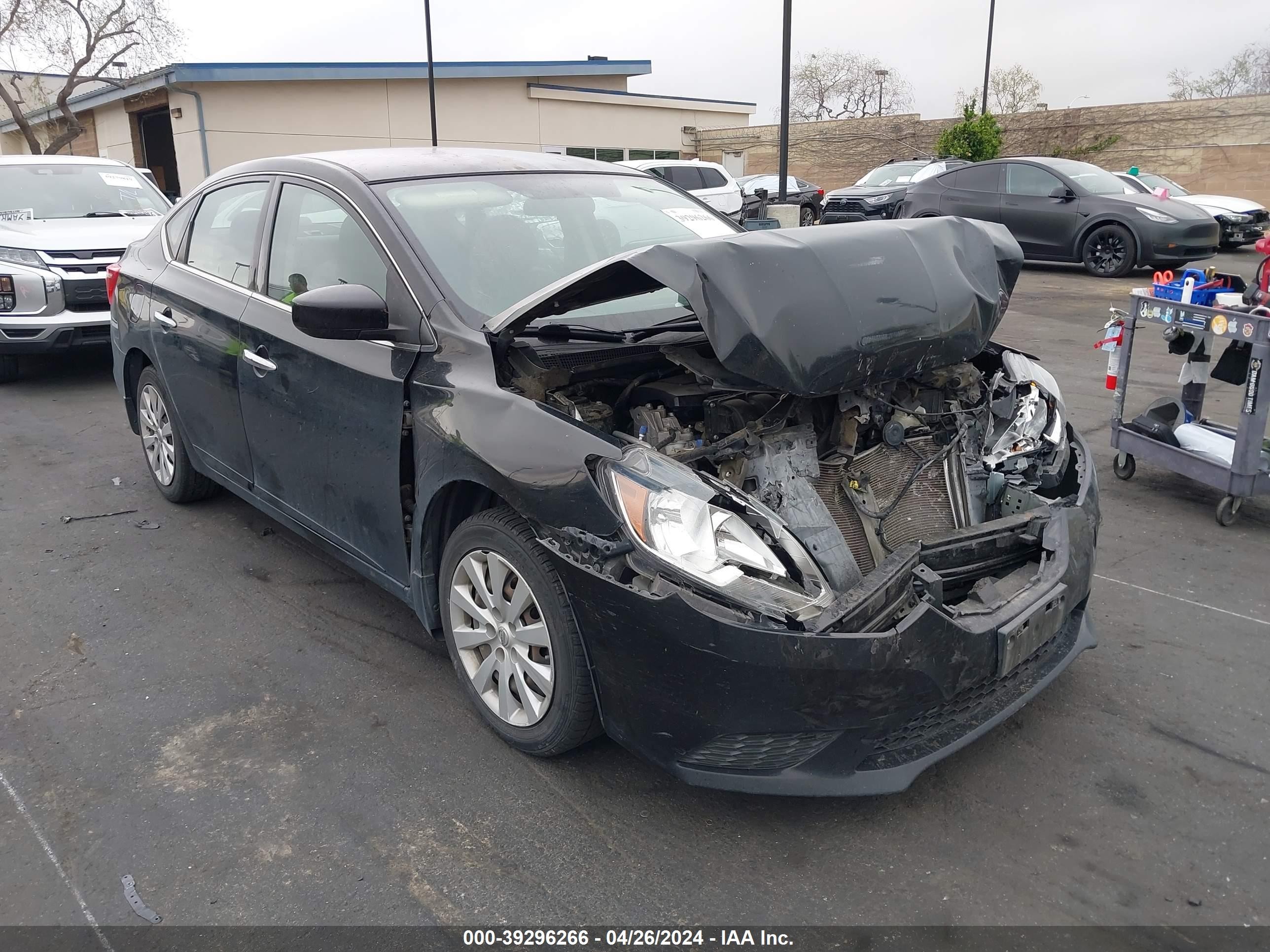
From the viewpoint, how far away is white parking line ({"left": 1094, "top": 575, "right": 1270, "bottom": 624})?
12.7 ft

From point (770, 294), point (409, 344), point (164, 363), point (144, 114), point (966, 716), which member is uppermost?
point (144, 114)

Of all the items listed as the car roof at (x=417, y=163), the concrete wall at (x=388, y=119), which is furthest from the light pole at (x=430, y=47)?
the car roof at (x=417, y=163)

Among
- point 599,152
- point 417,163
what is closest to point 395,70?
point 599,152

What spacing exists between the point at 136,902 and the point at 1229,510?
196 inches

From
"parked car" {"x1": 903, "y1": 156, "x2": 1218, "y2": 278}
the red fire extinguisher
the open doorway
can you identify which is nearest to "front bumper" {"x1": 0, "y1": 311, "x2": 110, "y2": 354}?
the red fire extinguisher

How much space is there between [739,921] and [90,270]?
7949 mm

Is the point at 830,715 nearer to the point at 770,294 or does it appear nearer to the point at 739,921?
the point at 739,921

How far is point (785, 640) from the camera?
7.58ft

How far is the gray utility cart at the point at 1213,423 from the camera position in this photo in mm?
4637

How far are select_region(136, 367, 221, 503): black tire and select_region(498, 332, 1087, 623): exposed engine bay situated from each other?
274 cm

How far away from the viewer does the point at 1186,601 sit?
13.3ft

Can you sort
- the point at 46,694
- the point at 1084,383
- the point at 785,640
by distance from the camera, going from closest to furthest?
the point at 785,640 → the point at 46,694 → the point at 1084,383

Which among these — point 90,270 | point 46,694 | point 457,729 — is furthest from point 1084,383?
point 90,270

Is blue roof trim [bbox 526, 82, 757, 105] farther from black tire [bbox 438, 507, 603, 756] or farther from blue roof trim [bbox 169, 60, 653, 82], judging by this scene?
black tire [bbox 438, 507, 603, 756]
